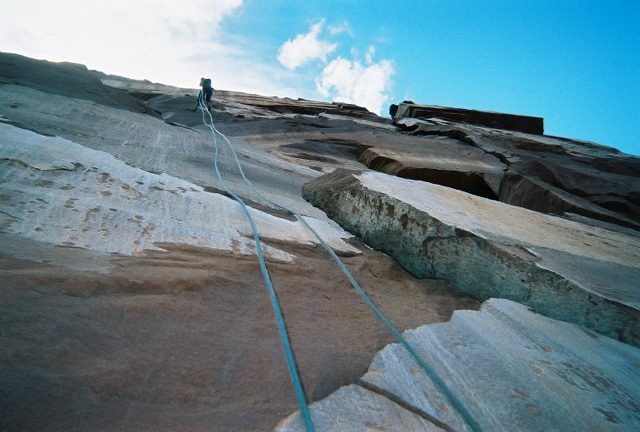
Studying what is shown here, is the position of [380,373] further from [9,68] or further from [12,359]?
[9,68]

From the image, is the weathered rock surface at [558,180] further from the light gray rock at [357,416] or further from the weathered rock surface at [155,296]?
the light gray rock at [357,416]

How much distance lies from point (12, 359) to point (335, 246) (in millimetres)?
1608

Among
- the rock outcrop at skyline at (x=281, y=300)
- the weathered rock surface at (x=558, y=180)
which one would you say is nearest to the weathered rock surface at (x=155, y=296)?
the rock outcrop at skyline at (x=281, y=300)

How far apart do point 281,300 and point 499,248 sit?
44.4 inches

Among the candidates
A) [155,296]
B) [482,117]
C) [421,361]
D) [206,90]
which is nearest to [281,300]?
[155,296]

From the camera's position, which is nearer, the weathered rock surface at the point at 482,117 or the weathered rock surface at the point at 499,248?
the weathered rock surface at the point at 499,248

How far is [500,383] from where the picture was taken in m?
1.10

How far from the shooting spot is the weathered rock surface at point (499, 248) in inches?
59.8

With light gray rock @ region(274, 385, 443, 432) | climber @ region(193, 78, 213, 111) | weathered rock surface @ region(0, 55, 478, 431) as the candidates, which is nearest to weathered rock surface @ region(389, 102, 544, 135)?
climber @ region(193, 78, 213, 111)

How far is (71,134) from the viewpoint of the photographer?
267 cm

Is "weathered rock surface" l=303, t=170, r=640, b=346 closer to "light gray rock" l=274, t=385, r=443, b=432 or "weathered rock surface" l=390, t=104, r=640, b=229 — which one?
"light gray rock" l=274, t=385, r=443, b=432

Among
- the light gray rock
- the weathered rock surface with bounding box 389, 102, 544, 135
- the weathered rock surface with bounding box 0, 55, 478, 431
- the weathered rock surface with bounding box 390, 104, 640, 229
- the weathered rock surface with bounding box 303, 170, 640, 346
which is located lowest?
the light gray rock

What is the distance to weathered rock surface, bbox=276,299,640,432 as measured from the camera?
91 centimetres

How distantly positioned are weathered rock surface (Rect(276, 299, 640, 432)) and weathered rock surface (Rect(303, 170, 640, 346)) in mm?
133
